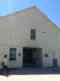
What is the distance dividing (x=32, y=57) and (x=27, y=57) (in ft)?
1.88

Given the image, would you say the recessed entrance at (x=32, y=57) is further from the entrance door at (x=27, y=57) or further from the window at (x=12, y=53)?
the window at (x=12, y=53)

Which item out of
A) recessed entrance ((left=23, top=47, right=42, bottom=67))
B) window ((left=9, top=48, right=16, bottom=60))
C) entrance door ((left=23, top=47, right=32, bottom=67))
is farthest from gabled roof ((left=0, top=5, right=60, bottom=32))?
window ((left=9, top=48, right=16, bottom=60))

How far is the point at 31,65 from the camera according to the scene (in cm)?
2469

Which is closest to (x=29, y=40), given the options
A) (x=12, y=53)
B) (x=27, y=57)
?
(x=27, y=57)

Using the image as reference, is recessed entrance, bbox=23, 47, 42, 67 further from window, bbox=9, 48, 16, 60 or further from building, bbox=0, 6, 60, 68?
window, bbox=9, 48, 16, 60

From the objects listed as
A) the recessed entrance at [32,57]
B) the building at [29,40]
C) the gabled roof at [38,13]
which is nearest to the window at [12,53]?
the building at [29,40]

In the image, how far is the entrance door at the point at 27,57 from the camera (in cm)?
2456

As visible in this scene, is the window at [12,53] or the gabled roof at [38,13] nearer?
the window at [12,53]

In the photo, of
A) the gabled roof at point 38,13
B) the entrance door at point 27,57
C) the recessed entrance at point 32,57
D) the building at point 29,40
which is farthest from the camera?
the gabled roof at point 38,13

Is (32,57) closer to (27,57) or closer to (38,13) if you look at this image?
(27,57)

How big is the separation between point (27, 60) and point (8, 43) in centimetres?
278

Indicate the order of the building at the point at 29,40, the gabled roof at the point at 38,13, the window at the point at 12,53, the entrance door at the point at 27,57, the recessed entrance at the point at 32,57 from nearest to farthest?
1. the building at the point at 29,40
2. the window at the point at 12,53
3. the entrance door at the point at 27,57
4. the recessed entrance at the point at 32,57
5. the gabled roof at the point at 38,13

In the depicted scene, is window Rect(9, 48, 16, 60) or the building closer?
the building

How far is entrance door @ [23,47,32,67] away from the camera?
80.6 feet
